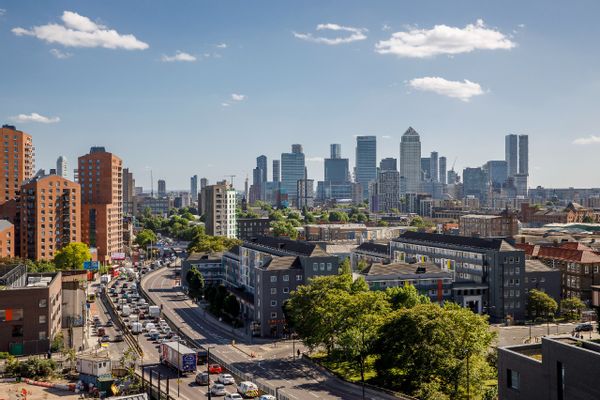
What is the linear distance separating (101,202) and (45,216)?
29419mm

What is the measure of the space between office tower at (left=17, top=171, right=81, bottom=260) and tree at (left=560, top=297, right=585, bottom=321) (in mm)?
121373

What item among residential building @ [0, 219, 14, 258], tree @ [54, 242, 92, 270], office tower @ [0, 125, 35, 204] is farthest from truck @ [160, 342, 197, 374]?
office tower @ [0, 125, 35, 204]

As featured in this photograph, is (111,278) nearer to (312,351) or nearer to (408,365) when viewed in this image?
(312,351)

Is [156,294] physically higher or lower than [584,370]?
lower

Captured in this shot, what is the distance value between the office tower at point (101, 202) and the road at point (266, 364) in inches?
2601

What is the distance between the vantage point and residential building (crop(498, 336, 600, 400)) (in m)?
38.6

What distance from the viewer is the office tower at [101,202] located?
180 m

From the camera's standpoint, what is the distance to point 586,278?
4759 inches

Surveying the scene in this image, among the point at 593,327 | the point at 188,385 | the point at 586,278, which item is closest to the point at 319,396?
the point at 188,385

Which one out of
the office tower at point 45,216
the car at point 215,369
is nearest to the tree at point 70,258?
the office tower at point 45,216

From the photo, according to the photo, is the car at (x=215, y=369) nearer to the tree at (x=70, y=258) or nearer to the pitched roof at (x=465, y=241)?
the pitched roof at (x=465, y=241)

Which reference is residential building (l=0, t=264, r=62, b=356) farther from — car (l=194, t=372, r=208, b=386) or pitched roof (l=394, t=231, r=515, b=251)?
pitched roof (l=394, t=231, r=515, b=251)

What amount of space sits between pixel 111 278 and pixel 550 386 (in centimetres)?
13942

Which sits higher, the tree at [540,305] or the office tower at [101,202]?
the office tower at [101,202]
